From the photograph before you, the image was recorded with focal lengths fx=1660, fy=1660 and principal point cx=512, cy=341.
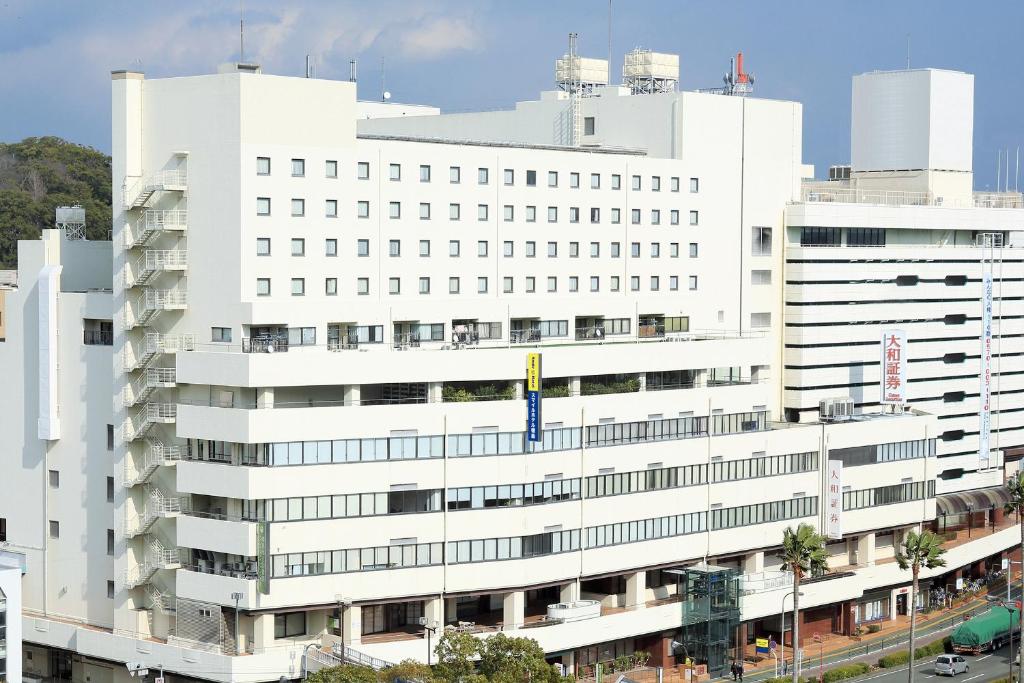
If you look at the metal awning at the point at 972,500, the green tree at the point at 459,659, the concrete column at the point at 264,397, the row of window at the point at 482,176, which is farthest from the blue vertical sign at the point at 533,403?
the metal awning at the point at 972,500

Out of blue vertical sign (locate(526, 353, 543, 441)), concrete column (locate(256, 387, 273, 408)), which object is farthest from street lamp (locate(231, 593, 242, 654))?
blue vertical sign (locate(526, 353, 543, 441))

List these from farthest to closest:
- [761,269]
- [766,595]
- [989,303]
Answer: [989,303] < [761,269] < [766,595]

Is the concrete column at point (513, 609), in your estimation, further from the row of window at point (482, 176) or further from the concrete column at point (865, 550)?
the concrete column at point (865, 550)

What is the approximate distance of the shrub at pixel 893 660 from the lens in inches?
4909

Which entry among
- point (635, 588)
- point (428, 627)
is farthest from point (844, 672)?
point (428, 627)

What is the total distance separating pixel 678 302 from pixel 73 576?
164 feet

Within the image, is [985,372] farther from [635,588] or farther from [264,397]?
[264,397]

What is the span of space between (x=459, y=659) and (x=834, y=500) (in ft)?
Result: 148

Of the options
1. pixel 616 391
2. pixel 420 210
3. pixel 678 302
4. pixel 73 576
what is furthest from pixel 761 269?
pixel 73 576

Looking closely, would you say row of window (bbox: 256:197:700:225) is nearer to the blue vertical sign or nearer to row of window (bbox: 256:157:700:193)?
row of window (bbox: 256:157:700:193)

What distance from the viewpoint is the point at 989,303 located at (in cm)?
15262

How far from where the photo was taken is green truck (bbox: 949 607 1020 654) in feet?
423

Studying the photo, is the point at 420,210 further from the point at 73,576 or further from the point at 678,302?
the point at 73,576

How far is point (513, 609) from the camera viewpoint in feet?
373
